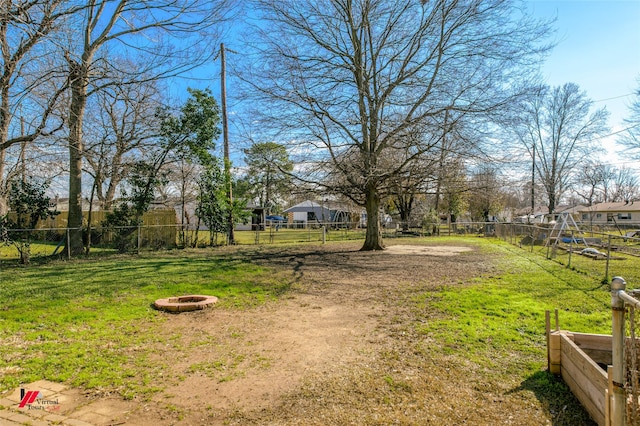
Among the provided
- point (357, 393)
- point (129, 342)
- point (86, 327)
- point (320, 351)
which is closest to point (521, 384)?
point (357, 393)

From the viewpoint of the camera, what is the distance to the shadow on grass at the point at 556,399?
2938 millimetres

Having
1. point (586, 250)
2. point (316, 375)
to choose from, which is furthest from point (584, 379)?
point (586, 250)

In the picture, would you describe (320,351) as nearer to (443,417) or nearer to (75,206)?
(443,417)

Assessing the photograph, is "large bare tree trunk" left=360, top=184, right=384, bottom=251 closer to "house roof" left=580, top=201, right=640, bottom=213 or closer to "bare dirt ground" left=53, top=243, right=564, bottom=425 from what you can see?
"bare dirt ground" left=53, top=243, right=564, bottom=425

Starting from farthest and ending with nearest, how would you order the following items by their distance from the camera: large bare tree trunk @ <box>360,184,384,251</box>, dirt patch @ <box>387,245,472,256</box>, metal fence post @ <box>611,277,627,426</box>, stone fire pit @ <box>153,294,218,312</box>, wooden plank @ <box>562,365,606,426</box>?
large bare tree trunk @ <box>360,184,384,251</box> → dirt patch @ <box>387,245,472,256</box> → stone fire pit @ <box>153,294,218,312</box> → wooden plank @ <box>562,365,606,426</box> → metal fence post @ <box>611,277,627,426</box>

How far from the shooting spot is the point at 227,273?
9.55 metres

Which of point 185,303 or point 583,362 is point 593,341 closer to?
point 583,362

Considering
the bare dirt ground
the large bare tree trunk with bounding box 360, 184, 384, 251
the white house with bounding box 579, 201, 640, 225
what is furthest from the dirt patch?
the white house with bounding box 579, 201, 640, 225

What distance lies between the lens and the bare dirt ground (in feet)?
9.87

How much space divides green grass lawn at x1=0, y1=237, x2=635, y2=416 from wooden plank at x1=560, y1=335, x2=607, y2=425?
0.77ft

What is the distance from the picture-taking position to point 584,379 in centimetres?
308

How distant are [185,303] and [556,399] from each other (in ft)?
17.5

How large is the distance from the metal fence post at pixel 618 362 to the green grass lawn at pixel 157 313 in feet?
5.30

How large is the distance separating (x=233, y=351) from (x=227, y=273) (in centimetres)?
526
